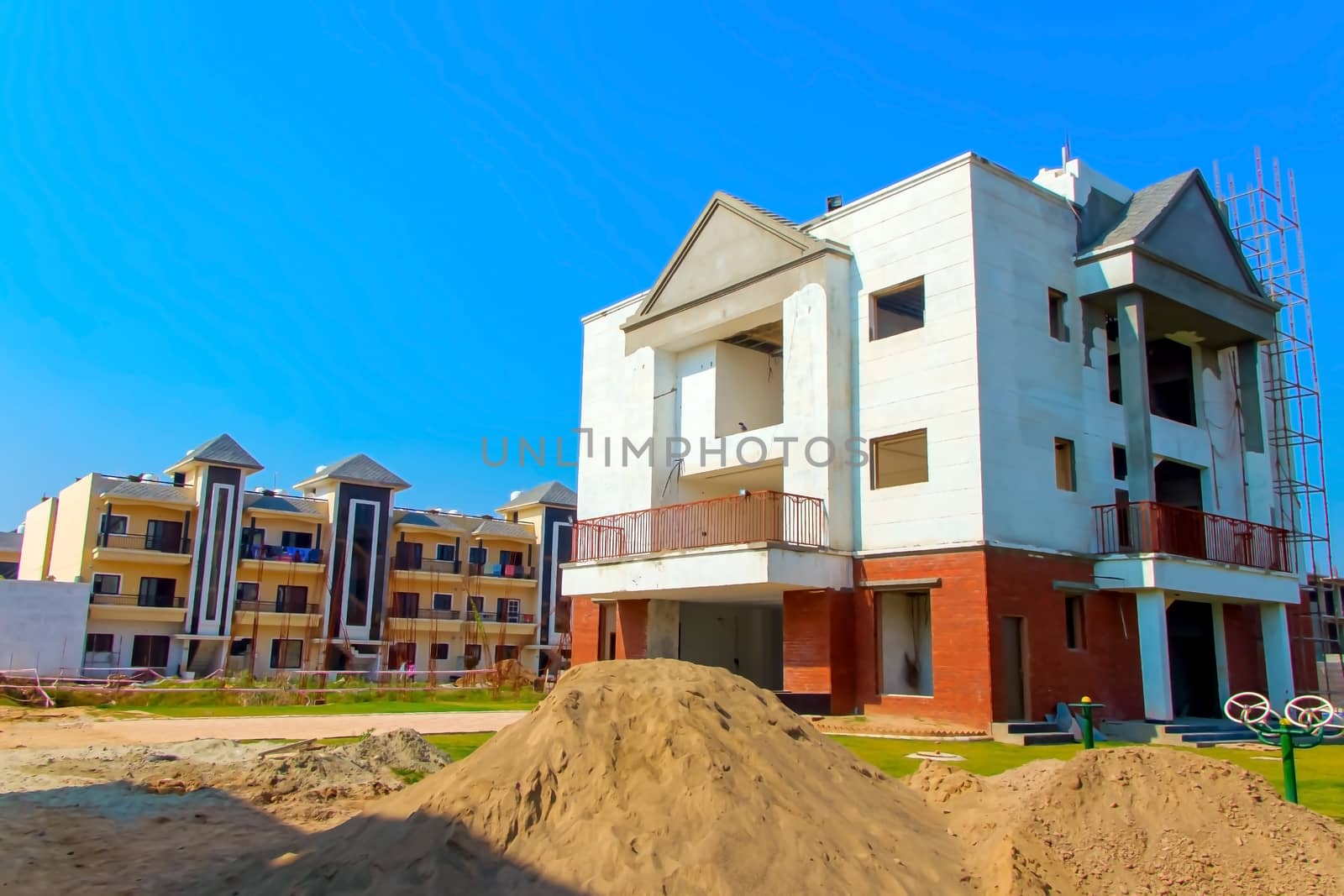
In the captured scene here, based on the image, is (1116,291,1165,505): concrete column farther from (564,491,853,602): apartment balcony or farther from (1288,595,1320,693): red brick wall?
(1288,595,1320,693): red brick wall

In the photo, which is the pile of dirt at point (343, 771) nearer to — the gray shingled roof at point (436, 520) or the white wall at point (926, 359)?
the white wall at point (926, 359)

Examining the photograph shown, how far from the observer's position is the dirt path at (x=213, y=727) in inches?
580

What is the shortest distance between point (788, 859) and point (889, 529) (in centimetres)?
1355

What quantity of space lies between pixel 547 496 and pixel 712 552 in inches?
1542

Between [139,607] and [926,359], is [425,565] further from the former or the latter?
[926,359]

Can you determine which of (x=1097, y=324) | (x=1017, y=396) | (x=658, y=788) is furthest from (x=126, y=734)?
(x=1097, y=324)

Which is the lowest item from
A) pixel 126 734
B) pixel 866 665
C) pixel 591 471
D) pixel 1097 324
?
pixel 126 734

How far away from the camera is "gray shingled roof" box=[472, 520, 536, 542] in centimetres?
5556

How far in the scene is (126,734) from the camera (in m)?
15.4

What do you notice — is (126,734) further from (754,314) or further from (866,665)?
(754,314)

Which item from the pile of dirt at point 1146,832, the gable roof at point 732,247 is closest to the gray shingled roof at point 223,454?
the gable roof at point 732,247

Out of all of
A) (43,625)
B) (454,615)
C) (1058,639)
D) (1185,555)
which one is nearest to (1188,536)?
(1185,555)

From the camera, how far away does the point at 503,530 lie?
186ft

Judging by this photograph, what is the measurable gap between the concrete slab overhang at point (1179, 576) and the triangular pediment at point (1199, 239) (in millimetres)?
6046
